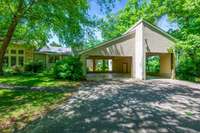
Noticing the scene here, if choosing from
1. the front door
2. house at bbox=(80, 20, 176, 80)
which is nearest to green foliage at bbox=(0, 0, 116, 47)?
house at bbox=(80, 20, 176, 80)

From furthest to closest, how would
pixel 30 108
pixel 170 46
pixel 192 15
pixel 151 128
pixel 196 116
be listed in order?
1. pixel 170 46
2. pixel 192 15
3. pixel 30 108
4. pixel 196 116
5. pixel 151 128

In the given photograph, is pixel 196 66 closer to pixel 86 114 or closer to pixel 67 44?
pixel 67 44

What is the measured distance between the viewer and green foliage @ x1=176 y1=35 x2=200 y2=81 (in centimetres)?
2064

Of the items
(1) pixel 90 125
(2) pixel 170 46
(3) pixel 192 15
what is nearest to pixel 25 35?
(2) pixel 170 46

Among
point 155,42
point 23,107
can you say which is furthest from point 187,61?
point 23,107

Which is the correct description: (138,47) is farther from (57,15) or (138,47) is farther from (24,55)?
(24,55)

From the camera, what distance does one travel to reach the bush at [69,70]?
19.5 metres

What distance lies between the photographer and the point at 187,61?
2283 centimetres

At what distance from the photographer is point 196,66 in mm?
22297

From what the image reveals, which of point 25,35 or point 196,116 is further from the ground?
point 25,35

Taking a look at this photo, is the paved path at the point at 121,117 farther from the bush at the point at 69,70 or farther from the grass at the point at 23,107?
the bush at the point at 69,70

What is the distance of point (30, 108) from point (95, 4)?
9096mm

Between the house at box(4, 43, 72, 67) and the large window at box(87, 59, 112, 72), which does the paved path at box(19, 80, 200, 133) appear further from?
the large window at box(87, 59, 112, 72)

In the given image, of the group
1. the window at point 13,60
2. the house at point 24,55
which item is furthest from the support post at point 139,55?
the window at point 13,60
